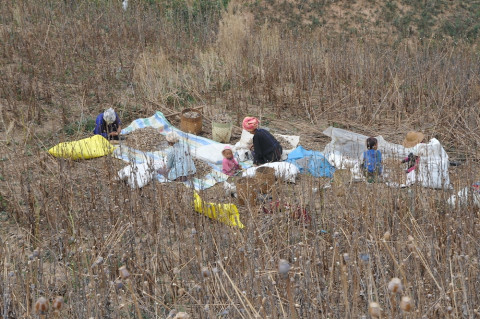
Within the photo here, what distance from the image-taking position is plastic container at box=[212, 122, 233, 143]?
7004mm

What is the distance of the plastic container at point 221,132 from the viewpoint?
7004 mm

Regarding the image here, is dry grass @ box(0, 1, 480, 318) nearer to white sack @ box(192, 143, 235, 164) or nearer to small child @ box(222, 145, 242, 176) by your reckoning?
small child @ box(222, 145, 242, 176)

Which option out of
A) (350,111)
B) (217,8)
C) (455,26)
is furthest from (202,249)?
(455,26)

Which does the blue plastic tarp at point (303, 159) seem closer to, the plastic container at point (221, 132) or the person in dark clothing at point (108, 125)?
the plastic container at point (221, 132)

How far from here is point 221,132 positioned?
7027 millimetres

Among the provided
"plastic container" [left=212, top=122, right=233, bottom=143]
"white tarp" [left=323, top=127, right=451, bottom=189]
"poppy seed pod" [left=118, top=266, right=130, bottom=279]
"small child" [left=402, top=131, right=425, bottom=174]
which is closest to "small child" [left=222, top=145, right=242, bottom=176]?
"plastic container" [left=212, top=122, right=233, bottom=143]

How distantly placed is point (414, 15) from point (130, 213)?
16.3m

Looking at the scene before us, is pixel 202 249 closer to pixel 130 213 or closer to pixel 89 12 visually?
pixel 130 213

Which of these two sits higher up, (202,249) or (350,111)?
(202,249)

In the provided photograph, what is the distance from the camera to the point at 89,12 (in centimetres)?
1090

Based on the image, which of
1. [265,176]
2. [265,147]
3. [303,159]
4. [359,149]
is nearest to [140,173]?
[265,176]

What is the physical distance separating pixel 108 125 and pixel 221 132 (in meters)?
1.40

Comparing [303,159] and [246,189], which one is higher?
[246,189]

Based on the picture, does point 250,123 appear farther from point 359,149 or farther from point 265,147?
point 359,149
